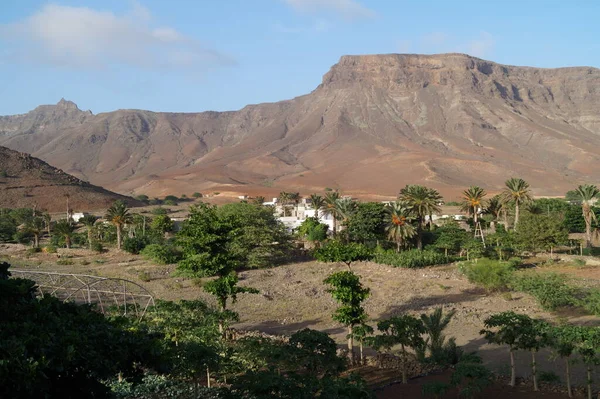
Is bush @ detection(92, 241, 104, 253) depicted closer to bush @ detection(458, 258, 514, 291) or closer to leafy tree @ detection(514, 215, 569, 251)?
bush @ detection(458, 258, 514, 291)

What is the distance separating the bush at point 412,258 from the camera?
39.3 metres

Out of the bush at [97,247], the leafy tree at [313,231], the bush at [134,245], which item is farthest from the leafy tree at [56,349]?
the leafy tree at [313,231]

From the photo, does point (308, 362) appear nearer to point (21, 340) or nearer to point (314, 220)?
point (21, 340)

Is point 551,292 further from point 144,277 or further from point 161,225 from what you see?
point 161,225

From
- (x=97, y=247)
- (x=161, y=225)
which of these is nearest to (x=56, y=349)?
(x=97, y=247)

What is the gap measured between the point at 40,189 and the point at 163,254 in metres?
56.3

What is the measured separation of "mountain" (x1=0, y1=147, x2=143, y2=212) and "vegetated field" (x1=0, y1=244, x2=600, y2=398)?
39336mm

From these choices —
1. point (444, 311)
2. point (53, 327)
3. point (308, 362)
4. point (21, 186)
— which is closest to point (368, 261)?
point (444, 311)

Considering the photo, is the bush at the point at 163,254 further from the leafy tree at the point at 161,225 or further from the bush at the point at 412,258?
the bush at the point at 412,258

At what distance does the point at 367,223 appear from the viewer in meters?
45.7

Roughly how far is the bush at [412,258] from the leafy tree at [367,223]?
3854 mm

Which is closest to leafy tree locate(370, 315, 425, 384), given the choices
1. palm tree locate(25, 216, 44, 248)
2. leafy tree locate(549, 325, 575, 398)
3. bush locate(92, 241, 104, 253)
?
leafy tree locate(549, 325, 575, 398)

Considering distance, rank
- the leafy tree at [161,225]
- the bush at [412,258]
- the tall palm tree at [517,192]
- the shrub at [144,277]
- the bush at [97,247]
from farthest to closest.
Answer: the leafy tree at [161,225] → the bush at [97,247] → the tall palm tree at [517,192] → the bush at [412,258] → the shrub at [144,277]

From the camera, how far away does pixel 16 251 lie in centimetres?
4816
